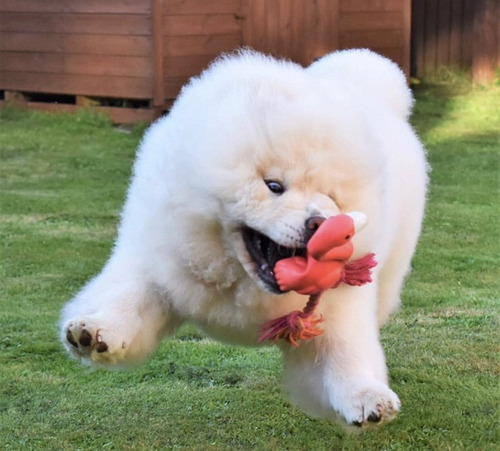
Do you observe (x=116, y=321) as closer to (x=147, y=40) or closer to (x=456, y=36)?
(x=147, y=40)

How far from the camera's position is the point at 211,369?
5242mm

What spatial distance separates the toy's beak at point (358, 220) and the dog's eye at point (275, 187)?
0.71 feet

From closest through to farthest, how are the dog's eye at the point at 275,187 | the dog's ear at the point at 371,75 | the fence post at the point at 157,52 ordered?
the dog's eye at the point at 275,187 → the dog's ear at the point at 371,75 → the fence post at the point at 157,52

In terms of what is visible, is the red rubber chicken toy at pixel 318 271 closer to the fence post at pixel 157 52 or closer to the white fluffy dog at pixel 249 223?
the white fluffy dog at pixel 249 223

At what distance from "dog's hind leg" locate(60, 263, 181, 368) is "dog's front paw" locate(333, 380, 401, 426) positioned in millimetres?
733

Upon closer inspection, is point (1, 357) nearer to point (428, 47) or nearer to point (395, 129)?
point (395, 129)

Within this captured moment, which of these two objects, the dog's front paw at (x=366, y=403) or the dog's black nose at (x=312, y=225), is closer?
the dog's black nose at (x=312, y=225)

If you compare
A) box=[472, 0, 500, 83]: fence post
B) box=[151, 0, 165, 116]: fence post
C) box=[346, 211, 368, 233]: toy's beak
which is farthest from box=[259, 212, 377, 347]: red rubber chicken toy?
box=[472, 0, 500, 83]: fence post

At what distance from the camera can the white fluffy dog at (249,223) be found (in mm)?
2990

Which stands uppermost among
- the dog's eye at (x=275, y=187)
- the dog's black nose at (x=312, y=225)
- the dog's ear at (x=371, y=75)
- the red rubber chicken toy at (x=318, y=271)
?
the dog's ear at (x=371, y=75)

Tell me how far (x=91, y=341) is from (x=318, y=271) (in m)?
0.85

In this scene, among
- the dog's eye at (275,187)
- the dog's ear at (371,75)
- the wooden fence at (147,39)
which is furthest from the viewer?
the wooden fence at (147,39)

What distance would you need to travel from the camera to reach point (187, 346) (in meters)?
5.60

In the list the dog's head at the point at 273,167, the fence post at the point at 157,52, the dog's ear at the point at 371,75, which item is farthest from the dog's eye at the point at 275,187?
the fence post at the point at 157,52
